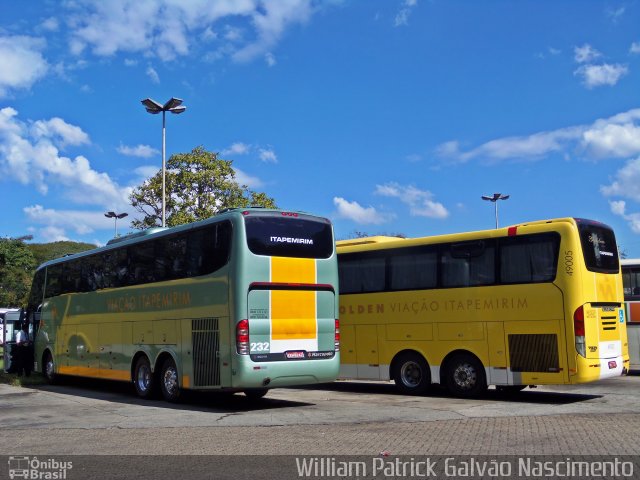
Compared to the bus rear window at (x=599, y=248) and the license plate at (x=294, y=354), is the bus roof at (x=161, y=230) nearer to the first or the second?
the license plate at (x=294, y=354)

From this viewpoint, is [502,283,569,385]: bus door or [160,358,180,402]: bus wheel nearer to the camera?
[502,283,569,385]: bus door

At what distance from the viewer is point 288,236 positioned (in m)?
13.2

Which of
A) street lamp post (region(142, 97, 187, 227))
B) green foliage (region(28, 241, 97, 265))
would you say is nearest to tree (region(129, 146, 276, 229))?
street lamp post (region(142, 97, 187, 227))

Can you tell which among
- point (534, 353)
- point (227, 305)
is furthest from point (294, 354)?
point (534, 353)

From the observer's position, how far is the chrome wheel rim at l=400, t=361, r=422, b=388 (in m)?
15.6

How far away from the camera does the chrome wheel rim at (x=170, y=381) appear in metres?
14.3

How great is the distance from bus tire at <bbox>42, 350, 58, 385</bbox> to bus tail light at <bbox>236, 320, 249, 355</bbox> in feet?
33.5

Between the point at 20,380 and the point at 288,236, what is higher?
the point at 288,236

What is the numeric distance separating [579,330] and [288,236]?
5759 millimetres

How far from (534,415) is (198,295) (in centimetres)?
660

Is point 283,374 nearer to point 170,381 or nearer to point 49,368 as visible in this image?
point 170,381

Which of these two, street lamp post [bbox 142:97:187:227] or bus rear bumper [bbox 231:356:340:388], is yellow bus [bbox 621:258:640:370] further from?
street lamp post [bbox 142:97:187:227]
